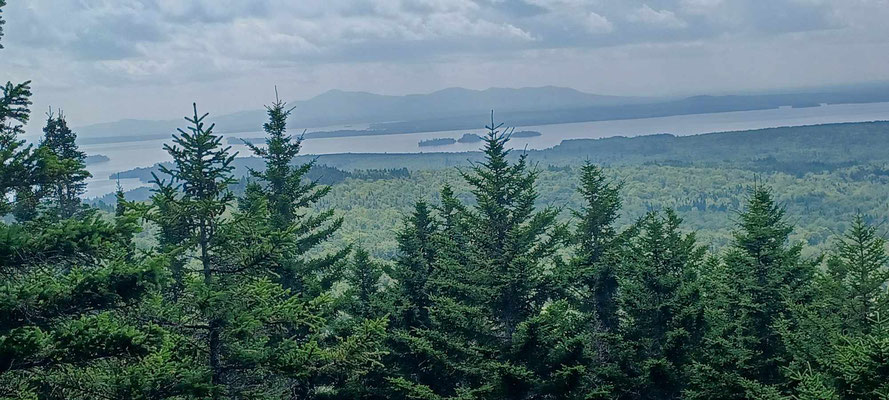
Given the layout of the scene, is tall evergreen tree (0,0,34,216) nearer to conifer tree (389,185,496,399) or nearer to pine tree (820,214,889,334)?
conifer tree (389,185,496,399)

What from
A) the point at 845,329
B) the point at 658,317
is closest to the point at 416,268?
the point at 658,317

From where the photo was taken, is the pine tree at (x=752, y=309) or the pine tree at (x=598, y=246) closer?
the pine tree at (x=752, y=309)

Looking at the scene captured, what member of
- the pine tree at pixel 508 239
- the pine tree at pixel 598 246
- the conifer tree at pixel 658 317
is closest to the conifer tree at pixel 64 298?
the pine tree at pixel 508 239

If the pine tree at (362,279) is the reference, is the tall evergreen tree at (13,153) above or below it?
above

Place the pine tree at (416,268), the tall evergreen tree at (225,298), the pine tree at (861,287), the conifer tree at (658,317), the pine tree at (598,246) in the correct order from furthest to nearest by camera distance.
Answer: the pine tree at (598,246)
the pine tree at (416,268)
the pine tree at (861,287)
the conifer tree at (658,317)
the tall evergreen tree at (225,298)

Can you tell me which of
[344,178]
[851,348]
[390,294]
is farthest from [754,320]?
[344,178]

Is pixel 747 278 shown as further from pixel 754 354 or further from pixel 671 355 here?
pixel 671 355

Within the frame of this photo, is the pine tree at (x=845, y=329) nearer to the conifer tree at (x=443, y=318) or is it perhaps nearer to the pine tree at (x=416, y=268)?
the conifer tree at (x=443, y=318)

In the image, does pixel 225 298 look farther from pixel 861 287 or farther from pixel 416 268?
pixel 861 287
